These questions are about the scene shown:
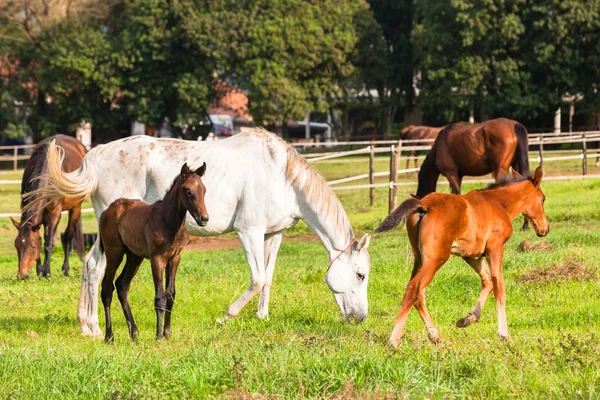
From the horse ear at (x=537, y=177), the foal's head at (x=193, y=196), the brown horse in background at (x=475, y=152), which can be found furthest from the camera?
the brown horse in background at (x=475, y=152)

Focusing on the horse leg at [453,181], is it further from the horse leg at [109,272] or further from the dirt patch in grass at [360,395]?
the dirt patch in grass at [360,395]

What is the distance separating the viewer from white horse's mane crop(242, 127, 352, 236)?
27.1 feet

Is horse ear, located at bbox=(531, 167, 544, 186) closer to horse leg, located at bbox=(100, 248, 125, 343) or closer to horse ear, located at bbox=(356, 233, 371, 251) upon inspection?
horse ear, located at bbox=(356, 233, 371, 251)

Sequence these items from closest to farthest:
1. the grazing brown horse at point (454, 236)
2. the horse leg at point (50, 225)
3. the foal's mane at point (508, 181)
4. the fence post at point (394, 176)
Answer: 1. the grazing brown horse at point (454, 236)
2. the foal's mane at point (508, 181)
3. the horse leg at point (50, 225)
4. the fence post at point (394, 176)

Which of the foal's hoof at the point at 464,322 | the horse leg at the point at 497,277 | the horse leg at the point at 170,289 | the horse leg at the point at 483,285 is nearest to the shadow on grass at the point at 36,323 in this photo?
the horse leg at the point at 170,289

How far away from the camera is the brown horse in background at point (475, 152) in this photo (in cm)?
1510

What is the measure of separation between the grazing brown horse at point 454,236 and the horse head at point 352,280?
3.07 feet

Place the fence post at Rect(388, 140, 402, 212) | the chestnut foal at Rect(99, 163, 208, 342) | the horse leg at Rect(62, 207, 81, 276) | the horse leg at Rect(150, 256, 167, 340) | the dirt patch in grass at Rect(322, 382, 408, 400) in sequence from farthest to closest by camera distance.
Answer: the fence post at Rect(388, 140, 402, 212)
the horse leg at Rect(62, 207, 81, 276)
the horse leg at Rect(150, 256, 167, 340)
the chestnut foal at Rect(99, 163, 208, 342)
the dirt patch in grass at Rect(322, 382, 408, 400)

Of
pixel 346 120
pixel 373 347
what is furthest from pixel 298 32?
pixel 373 347

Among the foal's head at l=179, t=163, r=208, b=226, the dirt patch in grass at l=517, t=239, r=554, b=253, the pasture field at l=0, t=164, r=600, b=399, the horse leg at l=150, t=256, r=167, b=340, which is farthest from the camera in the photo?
the dirt patch in grass at l=517, t=239, r=554, b=253

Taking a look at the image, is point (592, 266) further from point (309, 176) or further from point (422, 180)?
point (422, 180)

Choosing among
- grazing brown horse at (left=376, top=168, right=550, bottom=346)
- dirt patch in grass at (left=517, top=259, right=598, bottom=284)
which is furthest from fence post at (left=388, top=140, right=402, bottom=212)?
grazing brown horse at (left=376, top=168, right=550, bottom=346)

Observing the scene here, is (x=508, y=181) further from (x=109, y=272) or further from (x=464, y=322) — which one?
(x=109, y=272)

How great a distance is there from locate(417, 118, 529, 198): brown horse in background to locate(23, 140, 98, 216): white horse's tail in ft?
25.3
